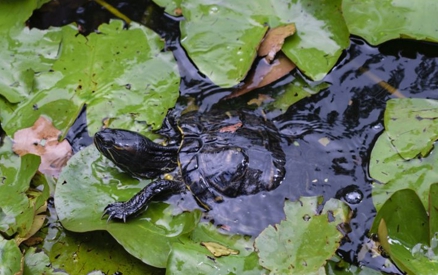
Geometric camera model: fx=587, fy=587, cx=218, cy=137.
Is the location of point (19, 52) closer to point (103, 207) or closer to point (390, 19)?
point (103, 207)

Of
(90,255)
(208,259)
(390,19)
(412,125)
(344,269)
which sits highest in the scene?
(390,19)

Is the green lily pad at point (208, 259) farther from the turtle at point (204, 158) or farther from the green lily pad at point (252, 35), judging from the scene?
the green lily pad at point (252, 35)

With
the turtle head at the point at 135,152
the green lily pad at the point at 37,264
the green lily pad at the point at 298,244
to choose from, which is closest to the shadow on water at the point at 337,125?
the turtle head at the point at 135,152

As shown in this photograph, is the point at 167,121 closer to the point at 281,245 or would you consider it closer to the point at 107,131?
the point at 107,131

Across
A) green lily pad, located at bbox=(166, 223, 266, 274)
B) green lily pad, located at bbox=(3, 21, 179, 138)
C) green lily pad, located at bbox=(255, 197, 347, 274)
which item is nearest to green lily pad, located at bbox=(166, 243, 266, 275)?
green lily pad, located at bbox=(166, 223, 266, 274)

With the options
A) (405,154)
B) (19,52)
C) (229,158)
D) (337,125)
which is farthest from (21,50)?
(405,154)

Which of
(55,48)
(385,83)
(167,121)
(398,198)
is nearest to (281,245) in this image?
(398,198)
